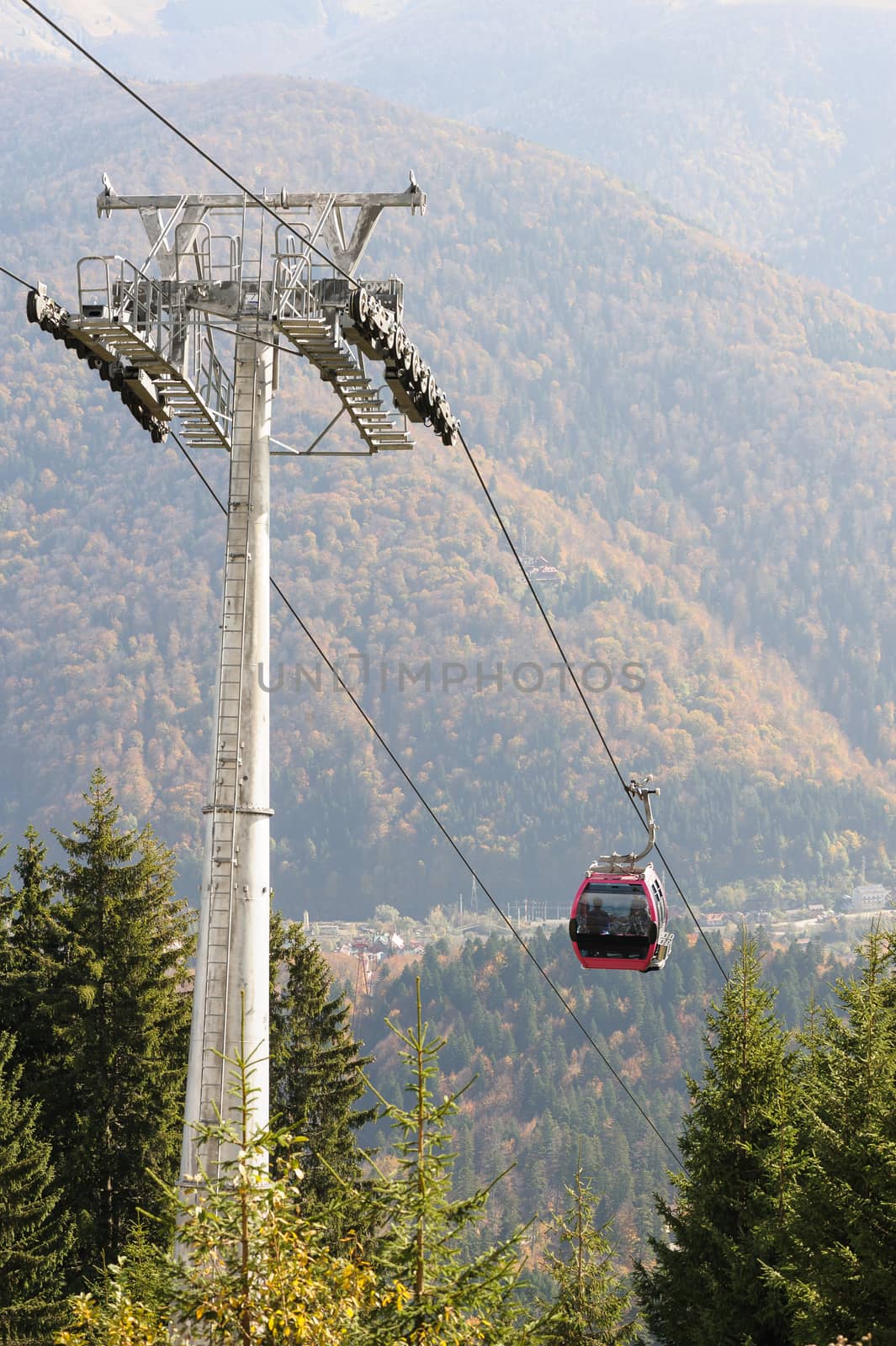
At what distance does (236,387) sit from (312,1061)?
2966 cm

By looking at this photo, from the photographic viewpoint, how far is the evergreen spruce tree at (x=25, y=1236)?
3005 cm

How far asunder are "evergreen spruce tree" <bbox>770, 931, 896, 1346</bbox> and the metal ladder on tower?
9390mm

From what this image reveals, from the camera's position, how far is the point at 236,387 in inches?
634

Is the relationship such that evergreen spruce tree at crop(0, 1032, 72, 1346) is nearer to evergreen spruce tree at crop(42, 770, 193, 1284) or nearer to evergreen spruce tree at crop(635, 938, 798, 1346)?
A: evergreen spruce tree at crop(42, 770, 193, 1284)

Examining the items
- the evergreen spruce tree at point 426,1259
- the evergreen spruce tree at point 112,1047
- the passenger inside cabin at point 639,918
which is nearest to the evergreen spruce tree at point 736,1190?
the passenger inside cabin at point 639,918

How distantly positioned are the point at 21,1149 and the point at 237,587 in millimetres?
19871

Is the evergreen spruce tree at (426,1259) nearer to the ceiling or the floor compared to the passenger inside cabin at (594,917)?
nearer to the floor

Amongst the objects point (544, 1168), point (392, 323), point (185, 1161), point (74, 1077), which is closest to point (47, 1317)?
point (74, 1077)

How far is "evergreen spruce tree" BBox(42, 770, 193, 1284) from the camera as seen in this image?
1377 inches

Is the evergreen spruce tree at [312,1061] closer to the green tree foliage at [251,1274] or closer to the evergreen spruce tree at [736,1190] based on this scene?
the evergreen spruce tree at [736,1190]

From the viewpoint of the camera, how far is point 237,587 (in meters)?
15.5

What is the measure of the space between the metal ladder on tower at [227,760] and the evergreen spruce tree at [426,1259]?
427 centimetres

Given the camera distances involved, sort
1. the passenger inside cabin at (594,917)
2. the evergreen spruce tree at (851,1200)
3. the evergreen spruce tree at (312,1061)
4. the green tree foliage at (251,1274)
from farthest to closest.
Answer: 1. the evergreen spruce tree at (312,1061)
2. the passenger inside cabin at (594,917)
3. the evergreen spruce tree at (851,1200)
4. the green tree foliage at (251,1274)

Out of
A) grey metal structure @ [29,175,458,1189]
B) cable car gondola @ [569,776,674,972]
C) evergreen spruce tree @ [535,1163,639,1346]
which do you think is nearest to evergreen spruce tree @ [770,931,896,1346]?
cable car gondola @ [569,776,674,972]
